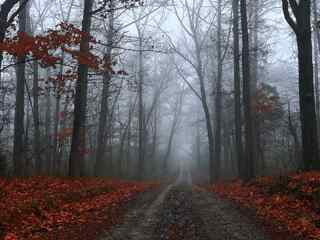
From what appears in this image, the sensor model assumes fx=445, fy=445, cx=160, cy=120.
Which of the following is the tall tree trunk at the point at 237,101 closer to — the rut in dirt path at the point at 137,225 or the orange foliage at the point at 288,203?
the orange foliage at the point at 288,203

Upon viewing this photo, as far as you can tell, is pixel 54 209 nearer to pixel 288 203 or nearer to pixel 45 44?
pixel 45 44

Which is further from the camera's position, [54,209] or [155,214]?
[155,214]

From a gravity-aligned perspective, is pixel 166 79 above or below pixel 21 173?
above

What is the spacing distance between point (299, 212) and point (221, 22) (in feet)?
72.2

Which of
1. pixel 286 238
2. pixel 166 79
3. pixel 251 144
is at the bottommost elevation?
pixel 286 238

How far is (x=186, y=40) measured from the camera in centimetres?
3659

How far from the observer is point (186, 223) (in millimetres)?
10047

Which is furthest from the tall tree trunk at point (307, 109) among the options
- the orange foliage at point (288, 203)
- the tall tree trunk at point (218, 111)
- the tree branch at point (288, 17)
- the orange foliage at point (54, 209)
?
the tall tree trunk at point (218, 111)

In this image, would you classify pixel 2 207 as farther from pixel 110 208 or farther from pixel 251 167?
pixel 251 167

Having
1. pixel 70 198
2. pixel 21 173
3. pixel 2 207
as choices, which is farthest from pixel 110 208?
pixel 21 173

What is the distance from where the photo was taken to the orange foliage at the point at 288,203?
359 inches

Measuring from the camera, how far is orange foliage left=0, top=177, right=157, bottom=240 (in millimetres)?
9023

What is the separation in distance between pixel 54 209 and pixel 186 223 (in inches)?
140

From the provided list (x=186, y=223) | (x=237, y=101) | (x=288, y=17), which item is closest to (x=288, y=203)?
(x=186, y=223)
